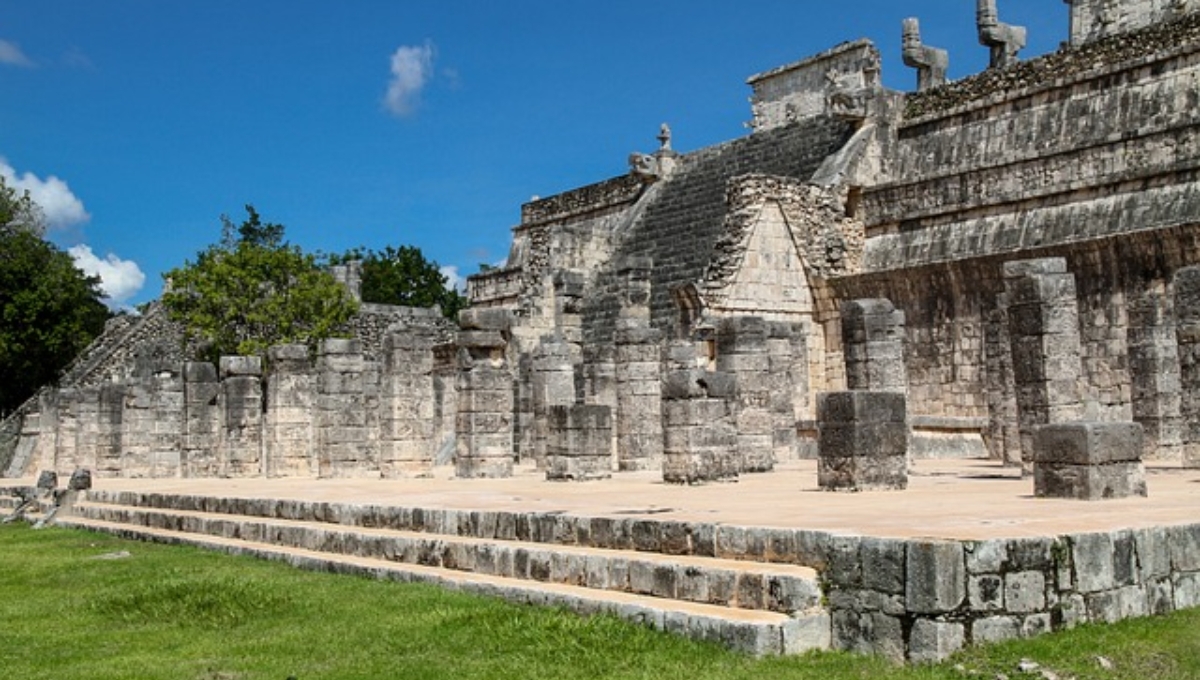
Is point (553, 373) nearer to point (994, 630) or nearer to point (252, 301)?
point (994, 630)

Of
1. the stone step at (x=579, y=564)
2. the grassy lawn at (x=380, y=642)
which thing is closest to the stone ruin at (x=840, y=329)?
the stone step at (x=579, y=564)

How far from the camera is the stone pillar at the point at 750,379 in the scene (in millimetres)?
16938

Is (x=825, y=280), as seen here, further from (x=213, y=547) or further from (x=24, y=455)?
(x=24, y=455)

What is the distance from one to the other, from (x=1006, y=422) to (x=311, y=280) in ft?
84.7

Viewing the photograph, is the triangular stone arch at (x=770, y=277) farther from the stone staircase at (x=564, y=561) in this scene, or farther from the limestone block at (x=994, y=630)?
the limestone block at (x=994, y=630)

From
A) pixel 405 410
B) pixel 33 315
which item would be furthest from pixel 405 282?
pixel 405 410

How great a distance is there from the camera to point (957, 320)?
2089cm

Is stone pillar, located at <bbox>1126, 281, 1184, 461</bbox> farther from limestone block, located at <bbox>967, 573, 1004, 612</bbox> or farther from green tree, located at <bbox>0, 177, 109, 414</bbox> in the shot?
green tree, located at <bbox>0, 177, 109, 414</bbox>

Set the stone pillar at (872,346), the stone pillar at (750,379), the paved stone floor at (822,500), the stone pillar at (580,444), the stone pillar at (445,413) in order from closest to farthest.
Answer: the paved stone floor at (822,500), the stone pillar at (580,444), the stone pillar at (872,346), the stone pillar at (750,379), the stone pillar at (445,413)

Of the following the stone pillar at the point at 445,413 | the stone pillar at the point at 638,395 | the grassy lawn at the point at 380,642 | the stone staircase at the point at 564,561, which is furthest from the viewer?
the stone pillar at the point at 445,413

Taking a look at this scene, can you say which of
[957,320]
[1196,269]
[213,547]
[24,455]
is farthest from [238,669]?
[24,455]

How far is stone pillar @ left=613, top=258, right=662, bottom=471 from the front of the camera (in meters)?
17.8

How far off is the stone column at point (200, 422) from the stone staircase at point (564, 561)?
9508mm

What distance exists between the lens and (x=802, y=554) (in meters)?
7.45
